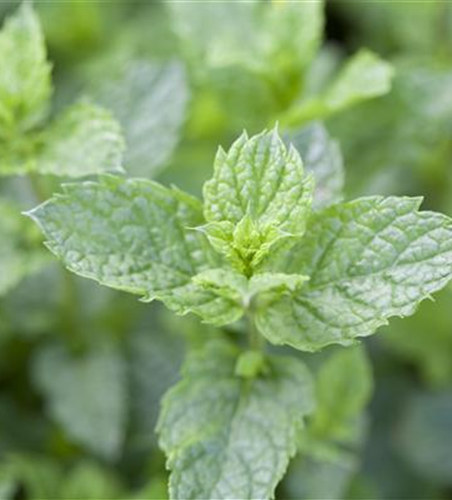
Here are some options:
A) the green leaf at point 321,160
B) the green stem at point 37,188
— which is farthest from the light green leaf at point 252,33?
the green stem at point 37,188

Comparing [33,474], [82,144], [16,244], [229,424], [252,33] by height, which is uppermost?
[252,33]

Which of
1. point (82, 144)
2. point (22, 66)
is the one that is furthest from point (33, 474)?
point (22, 66)

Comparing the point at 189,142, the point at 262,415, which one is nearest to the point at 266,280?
the point at 262,415

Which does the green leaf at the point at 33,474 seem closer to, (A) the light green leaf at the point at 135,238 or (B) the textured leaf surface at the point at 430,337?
(A) the light green leaf at the point at 135,238

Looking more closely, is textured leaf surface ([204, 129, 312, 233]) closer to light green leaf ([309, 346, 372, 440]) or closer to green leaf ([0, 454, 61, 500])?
light green leaf ([309, 346, 372, 440])

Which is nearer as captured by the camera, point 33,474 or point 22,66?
point 22,66

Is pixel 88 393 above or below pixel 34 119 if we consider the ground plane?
below

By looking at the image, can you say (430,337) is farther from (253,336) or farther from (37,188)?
(37,188)
